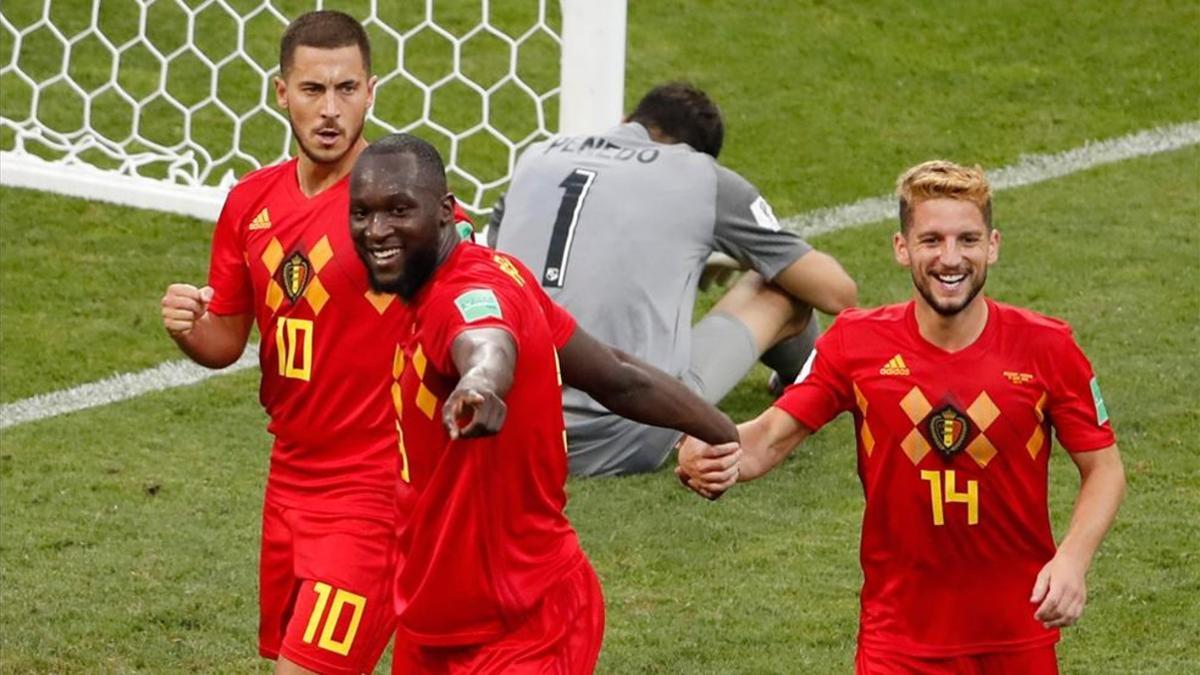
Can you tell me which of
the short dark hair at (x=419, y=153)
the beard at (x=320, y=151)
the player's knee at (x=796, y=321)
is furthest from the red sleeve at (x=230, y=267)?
the player's knee at (x=796, y=321)

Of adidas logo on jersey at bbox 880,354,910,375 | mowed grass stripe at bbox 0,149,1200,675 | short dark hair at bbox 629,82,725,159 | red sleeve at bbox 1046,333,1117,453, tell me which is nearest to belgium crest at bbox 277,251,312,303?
adidas logo on jersey at bbox 880,354,910,375

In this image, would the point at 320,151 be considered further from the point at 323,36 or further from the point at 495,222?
the point at 495,222

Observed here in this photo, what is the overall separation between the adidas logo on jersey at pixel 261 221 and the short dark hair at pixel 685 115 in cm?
296

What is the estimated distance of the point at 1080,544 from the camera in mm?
4590

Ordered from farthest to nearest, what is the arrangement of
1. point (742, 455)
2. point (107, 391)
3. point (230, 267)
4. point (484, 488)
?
point (107, 391)
point (230, 267)
point (742, 455)
point (484, 488)

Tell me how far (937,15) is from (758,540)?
20.7ft

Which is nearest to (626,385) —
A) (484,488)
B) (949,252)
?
(484,488)

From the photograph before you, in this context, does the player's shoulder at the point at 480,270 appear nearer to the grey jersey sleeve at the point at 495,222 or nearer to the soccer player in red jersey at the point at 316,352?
the soccer player in red jersey at the point at 316,352

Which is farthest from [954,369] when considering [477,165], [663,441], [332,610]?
[477,165]

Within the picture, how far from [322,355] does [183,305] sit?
1.12 ft

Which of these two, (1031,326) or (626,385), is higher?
(1031,326)

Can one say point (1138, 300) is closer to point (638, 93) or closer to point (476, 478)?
point (638, 93)

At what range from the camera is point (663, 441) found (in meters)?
7.89

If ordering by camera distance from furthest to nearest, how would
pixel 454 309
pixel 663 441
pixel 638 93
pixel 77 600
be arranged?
pixel 638 93 → pixel 663 441 → pixel 77 600 → pixel 454 309
